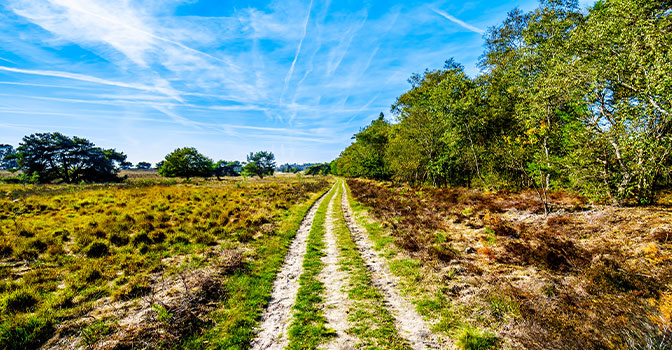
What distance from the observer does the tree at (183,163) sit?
236 feet

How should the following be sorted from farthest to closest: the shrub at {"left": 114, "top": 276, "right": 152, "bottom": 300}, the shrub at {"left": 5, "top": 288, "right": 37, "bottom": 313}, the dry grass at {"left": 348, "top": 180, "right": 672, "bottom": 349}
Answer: the shrub at {"left": 114, "top": 276, "right": 152, "bottom": 300} → the shrub at {"left": 5, "top": 288, "right": 37, "bottom": 313} → the dry grass at {"left": 348, "top": 180, "right": 672, "bottom": 349}

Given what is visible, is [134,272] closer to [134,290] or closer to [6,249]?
[134,290]

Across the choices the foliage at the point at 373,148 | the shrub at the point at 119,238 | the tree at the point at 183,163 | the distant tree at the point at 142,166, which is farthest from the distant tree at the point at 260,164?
the distant tree at the point at 142,166

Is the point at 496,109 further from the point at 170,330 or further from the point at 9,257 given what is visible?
the point at 9,257

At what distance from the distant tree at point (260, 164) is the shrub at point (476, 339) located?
113398 millimetres

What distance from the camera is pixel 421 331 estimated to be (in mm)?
5074

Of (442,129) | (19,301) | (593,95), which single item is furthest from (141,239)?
(442,129)

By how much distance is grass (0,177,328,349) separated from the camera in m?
5.32

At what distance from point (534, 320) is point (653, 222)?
27.9ft

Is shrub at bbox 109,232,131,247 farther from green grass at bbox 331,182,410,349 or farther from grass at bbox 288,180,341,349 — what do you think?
green grass at bbox 331,182,410,349

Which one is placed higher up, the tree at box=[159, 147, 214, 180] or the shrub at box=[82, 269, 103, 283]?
the tree at box=[159, 147, 214, 180]

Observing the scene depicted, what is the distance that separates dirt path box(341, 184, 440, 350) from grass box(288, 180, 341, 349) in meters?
1.76

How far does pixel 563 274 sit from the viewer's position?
658 centimetres

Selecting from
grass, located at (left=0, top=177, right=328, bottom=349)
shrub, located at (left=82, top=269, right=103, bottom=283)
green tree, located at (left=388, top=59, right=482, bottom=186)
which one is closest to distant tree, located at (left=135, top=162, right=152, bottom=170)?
grass, located at (left=0, top=177, right=328, bottom=349)
